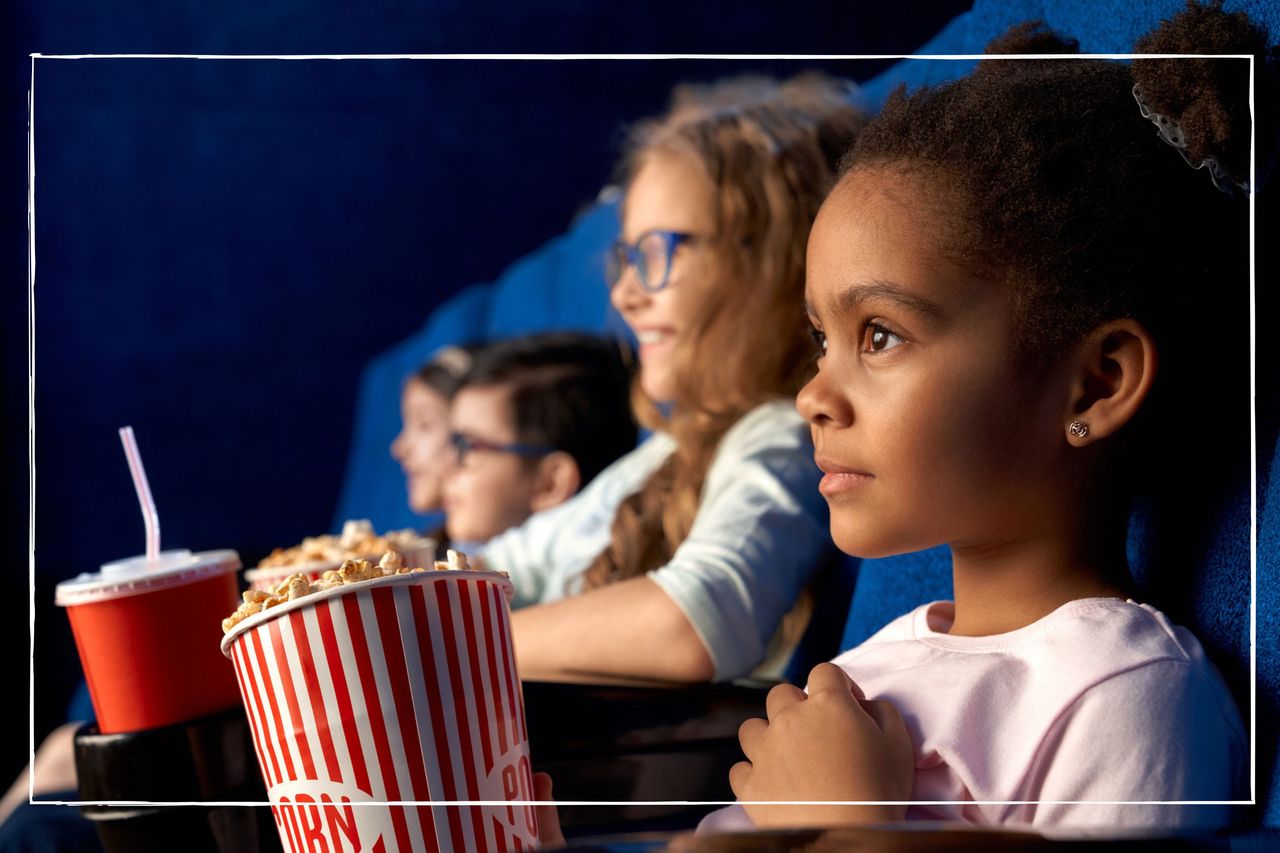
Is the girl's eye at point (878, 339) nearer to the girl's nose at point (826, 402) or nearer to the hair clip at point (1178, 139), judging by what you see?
the girl's nose at point (826, 402)

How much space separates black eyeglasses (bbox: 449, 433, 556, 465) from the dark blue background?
0.16 m

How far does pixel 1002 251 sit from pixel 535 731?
400 mm

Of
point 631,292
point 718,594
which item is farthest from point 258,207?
point 718,594

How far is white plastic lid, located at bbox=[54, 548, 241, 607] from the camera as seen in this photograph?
0.64 m

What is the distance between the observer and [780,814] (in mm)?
540

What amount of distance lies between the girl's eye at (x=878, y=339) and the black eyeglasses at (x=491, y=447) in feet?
2.87

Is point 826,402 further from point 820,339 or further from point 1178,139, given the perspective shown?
point 1178,139

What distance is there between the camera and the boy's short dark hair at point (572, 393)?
139cm

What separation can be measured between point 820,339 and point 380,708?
0.88ft

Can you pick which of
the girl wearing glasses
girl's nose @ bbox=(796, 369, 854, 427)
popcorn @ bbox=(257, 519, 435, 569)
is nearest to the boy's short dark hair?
the girl wearing glasses

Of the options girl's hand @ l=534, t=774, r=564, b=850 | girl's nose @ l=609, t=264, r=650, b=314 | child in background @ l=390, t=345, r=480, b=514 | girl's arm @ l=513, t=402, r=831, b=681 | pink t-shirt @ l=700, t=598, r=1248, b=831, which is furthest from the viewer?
child in background @ l=390, t=345, r=480, b=514

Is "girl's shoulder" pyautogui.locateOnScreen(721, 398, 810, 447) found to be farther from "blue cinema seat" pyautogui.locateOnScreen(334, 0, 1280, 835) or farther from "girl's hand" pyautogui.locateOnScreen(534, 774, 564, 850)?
"girl's hand" pyautogui.locateOnScreen(534, 774, 564, 850)

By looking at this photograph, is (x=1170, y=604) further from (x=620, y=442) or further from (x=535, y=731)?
(x=620, y=442)

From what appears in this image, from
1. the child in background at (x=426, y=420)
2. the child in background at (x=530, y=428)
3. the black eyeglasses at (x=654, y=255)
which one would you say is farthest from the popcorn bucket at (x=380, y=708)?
the child in background at (x=426, y=420)
